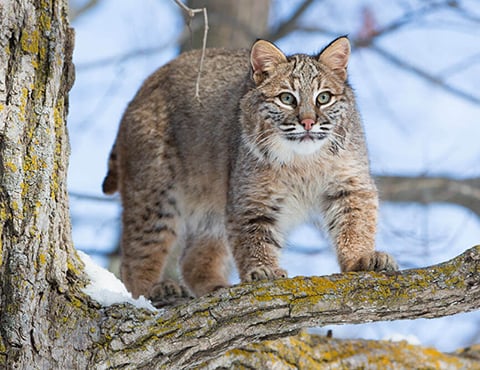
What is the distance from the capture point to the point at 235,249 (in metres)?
4.48

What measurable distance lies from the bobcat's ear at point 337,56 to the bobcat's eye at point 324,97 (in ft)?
0.76

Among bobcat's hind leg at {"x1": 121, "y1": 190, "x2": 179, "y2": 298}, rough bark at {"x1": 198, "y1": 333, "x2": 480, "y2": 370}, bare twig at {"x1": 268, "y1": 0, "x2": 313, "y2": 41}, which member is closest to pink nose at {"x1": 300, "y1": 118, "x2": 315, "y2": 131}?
rough bark at {"x1": 198, "y1": 333, "x2": 480, "y2": 370}

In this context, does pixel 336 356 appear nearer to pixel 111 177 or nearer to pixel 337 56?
pixel 337 56

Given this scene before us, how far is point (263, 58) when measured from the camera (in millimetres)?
4582

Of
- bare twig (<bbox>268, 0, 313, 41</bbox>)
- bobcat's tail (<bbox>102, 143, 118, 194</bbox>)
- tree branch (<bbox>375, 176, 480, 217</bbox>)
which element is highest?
bare twig (<bbox>268, 0, 313, 41</bbox>)

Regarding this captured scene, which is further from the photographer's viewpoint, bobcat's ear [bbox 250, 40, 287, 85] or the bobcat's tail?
the bobcat's tail

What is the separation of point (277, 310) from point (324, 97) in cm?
164

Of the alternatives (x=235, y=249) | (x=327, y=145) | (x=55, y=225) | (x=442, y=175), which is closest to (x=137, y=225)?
(x=235, y=249)

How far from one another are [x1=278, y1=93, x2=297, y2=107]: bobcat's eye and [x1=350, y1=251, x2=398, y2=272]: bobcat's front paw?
879mm

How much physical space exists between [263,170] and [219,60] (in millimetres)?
1306

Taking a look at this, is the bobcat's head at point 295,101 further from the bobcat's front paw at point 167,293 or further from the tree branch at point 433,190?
the tree branch at point 433,190

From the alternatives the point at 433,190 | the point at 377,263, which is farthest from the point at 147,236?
the point at 433,190

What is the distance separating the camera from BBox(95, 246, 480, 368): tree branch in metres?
2.95

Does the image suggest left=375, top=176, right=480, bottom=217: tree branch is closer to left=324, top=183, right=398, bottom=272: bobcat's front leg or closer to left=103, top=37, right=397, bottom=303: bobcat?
left=103, top=37, right=397, bottom=303: bobcat
